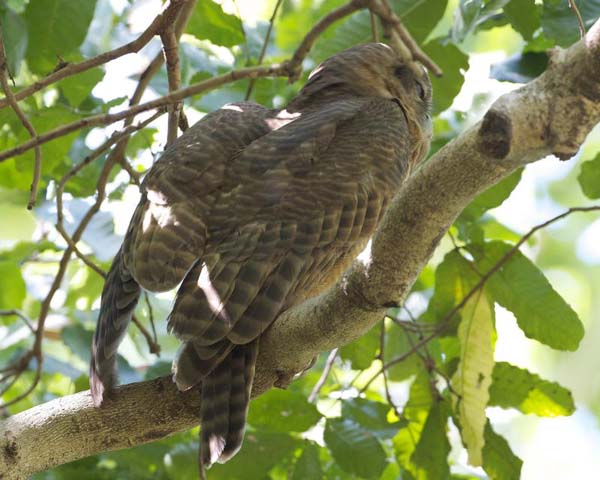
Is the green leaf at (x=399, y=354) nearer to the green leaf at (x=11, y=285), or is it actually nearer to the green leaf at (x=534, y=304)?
the green leaf at (x=534, y=304)

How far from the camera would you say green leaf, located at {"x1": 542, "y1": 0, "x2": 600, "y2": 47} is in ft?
9.93

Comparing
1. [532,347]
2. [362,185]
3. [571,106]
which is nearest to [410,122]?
[362,185]

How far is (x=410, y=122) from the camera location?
355cm

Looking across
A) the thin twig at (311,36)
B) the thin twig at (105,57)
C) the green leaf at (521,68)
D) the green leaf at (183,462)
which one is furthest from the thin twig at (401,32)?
the green leaf at (183,462)

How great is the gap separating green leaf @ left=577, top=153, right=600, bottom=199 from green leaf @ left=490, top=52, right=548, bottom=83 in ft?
1.19

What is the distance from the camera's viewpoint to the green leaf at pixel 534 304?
10.4 feet

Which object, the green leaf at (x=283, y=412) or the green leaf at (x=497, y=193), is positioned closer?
the green leaf at (x=283, y=412)

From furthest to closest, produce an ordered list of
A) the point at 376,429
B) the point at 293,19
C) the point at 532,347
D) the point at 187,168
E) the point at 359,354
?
the point at 532,347
the point at 293,19
the point at 359,354
the point at 376,429
the point at 187,168

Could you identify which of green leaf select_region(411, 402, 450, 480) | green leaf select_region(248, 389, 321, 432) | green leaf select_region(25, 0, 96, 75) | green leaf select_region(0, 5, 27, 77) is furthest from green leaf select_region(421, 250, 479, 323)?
green leaf select_region(0, 5, 27, 77)

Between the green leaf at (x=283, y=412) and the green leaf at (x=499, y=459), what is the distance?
59 centimetres

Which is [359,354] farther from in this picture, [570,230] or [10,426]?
[570,230]

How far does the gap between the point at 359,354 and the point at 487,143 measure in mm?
1616

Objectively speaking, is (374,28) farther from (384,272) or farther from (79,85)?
(384,272)

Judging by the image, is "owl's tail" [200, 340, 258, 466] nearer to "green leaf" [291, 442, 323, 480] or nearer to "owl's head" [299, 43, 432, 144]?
"green leaf" [291, 442, 323, 480]
